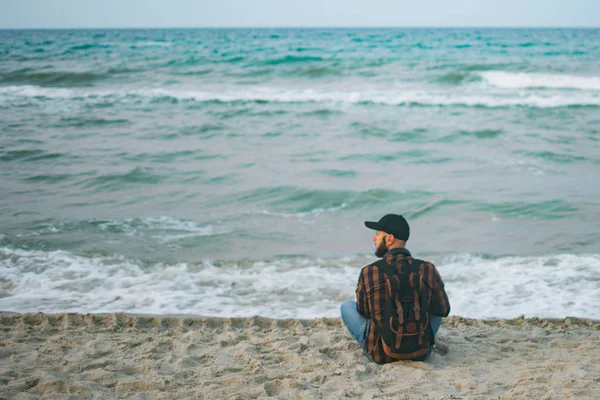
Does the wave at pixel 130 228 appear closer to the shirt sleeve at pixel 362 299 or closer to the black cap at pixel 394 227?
the shirt sleeve at pixel 362 299

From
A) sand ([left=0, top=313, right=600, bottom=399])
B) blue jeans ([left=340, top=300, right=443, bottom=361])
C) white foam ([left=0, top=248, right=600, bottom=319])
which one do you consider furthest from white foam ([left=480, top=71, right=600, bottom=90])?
blue jeans ([left=340, top=300, right=443, bottom=361])

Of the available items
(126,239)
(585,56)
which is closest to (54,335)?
(126,239)

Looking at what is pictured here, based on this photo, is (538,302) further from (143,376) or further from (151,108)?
(151,108)

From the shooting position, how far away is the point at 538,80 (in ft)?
85.4

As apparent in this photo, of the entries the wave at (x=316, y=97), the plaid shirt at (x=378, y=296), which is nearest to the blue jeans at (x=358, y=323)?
the plaid shirt at (x=378, y=296)

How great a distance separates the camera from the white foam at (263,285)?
5543 mm

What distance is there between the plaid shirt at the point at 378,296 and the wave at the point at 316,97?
1695 cm

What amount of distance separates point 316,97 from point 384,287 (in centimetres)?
1828

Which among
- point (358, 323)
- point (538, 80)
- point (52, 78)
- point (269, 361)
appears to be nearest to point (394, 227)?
point (358, 323)

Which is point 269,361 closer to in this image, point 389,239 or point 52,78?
point 389,239

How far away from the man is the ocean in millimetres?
1529

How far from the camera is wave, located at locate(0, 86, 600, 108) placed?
20.1 m

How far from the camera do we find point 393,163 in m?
11.9

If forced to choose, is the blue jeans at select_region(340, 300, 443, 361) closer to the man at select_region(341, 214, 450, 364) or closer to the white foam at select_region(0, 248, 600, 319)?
the man at select_region(341, 214, 450, 364)
